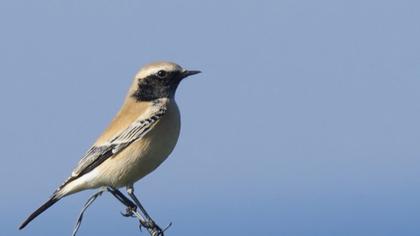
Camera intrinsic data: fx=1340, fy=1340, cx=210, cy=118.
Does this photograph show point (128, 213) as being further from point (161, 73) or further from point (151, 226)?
point (161, 73)

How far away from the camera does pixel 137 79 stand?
Result: 10680 mm

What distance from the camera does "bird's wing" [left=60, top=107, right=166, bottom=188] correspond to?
32.6ft

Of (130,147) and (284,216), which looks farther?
(284,216)

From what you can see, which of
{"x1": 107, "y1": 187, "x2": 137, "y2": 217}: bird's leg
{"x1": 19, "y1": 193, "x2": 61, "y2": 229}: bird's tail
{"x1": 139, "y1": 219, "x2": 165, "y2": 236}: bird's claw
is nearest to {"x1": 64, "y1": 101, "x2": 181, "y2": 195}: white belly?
{"x1": 19, "y1": 193, "x2": 61, "y2": 229}: bird's tail

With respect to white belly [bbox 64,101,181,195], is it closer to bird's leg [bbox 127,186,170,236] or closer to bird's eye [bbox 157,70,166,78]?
bird's eye [bbox 157,70,166,78]

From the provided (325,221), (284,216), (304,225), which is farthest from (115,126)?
(284,216)

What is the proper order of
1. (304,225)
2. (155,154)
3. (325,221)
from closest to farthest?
(155,154), (304,225), (325,221)

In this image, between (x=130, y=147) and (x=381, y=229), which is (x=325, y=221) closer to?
(x=381, y=229)

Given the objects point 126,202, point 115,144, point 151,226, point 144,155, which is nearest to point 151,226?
point 151,226

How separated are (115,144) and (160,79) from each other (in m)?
0.76

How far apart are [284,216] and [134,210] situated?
15797cm

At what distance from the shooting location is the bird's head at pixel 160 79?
10484 millimetres

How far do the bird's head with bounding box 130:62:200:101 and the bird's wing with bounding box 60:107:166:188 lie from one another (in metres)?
0.40

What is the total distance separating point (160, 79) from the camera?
34.6 feet
